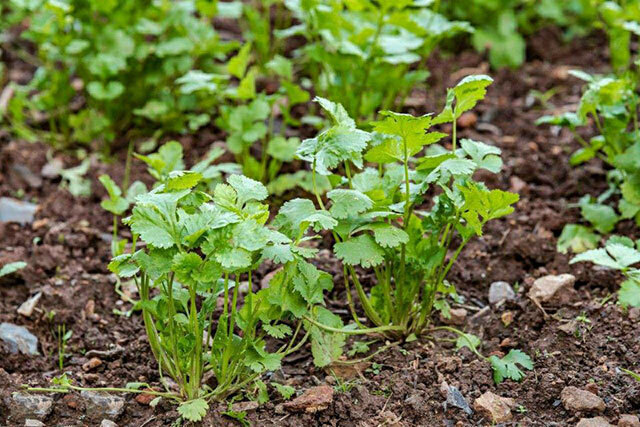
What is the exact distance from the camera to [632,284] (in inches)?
84.4

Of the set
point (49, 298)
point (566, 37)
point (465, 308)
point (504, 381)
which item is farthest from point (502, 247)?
point (566, 37)

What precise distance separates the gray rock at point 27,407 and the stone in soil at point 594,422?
1349mm

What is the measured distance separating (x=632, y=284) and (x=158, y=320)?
1.20 m

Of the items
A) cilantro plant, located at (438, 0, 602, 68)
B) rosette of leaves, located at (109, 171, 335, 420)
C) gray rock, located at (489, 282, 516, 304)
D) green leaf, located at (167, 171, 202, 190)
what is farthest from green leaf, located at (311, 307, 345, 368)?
cilantro plant, located at (438, 0, 602, 68)

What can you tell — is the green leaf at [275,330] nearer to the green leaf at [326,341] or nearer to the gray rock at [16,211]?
the green leaf at [326,341]

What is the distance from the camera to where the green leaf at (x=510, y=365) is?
7.52ft

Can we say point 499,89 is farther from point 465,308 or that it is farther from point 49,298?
point 49,298

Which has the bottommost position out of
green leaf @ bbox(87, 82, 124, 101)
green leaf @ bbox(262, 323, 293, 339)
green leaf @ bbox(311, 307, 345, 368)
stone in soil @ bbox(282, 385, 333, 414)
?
stone in soil @ bbox(282, 385, 333, 414)

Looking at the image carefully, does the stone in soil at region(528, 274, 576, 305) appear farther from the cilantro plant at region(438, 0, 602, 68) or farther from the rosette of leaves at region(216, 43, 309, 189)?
the cilantro plant at region(438, 0, 602, 68)

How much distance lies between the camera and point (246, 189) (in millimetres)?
2078

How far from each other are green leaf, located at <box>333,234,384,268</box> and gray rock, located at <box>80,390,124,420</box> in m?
0.71

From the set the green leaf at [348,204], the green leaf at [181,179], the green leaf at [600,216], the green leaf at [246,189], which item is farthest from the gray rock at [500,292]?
the green leaf at [181,179]

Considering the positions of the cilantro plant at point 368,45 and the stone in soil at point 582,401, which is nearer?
the stone in soil at point 582,401

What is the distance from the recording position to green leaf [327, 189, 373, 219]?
6.93ft
